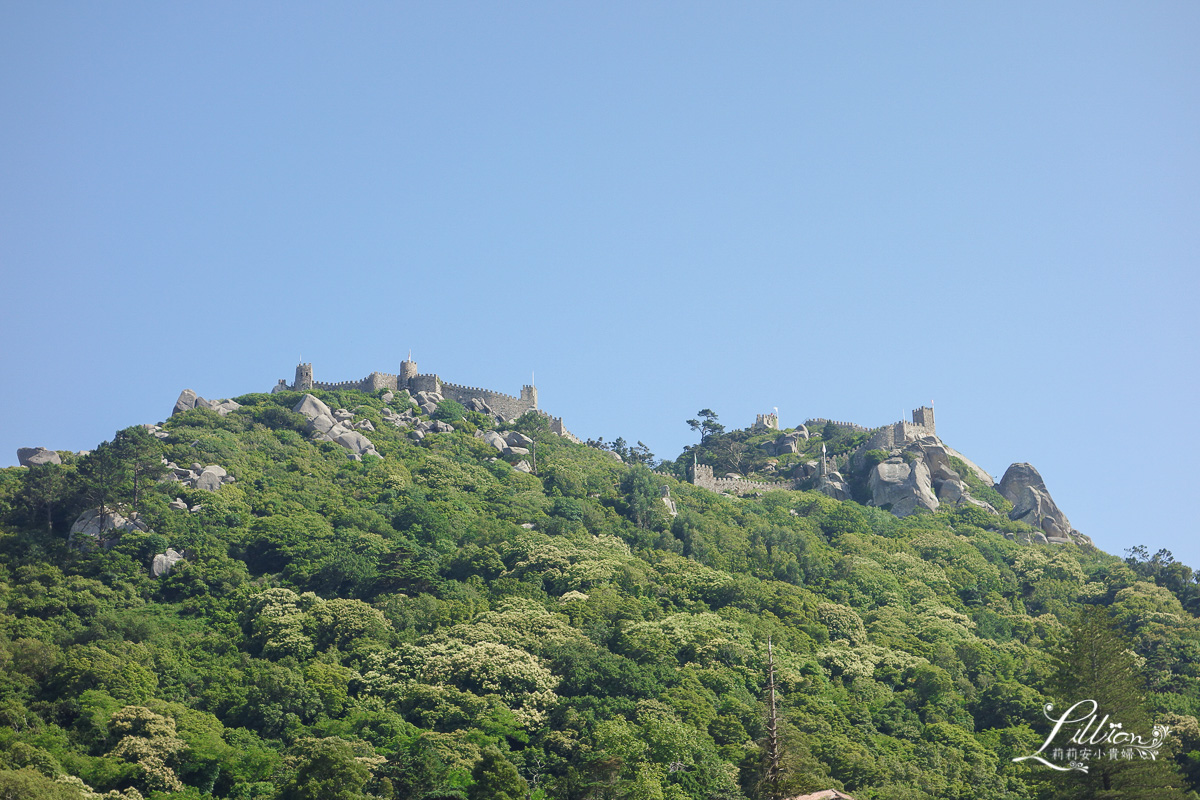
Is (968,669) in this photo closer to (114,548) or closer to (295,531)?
(295,531)

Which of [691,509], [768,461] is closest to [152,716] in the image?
[691,509]

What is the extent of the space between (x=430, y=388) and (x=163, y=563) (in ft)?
132

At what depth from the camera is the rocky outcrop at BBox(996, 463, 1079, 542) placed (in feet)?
323

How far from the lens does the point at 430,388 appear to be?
349 feet

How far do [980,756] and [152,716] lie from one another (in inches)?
1267

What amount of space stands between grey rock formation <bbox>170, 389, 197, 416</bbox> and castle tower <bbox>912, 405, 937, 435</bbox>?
5572 centimetres

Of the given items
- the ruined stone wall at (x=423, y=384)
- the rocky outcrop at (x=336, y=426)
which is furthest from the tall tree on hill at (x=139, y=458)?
the ruined stone wall at (x=423, y=384)

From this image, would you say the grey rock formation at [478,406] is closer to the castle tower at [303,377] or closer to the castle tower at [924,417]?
the castle tower at [303,377]

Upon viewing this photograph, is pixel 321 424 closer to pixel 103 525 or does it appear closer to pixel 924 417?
pixel 103 525

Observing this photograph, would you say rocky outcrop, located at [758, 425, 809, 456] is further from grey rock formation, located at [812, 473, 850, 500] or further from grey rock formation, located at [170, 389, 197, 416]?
grey rock formation, located at [170, 389, 197, 416]

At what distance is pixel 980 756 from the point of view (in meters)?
55.7

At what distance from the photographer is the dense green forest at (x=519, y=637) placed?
49188mm

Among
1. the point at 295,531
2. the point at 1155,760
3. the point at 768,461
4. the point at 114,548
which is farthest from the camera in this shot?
the point at 768,461

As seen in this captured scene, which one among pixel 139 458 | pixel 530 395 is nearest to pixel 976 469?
pixel 530 395
